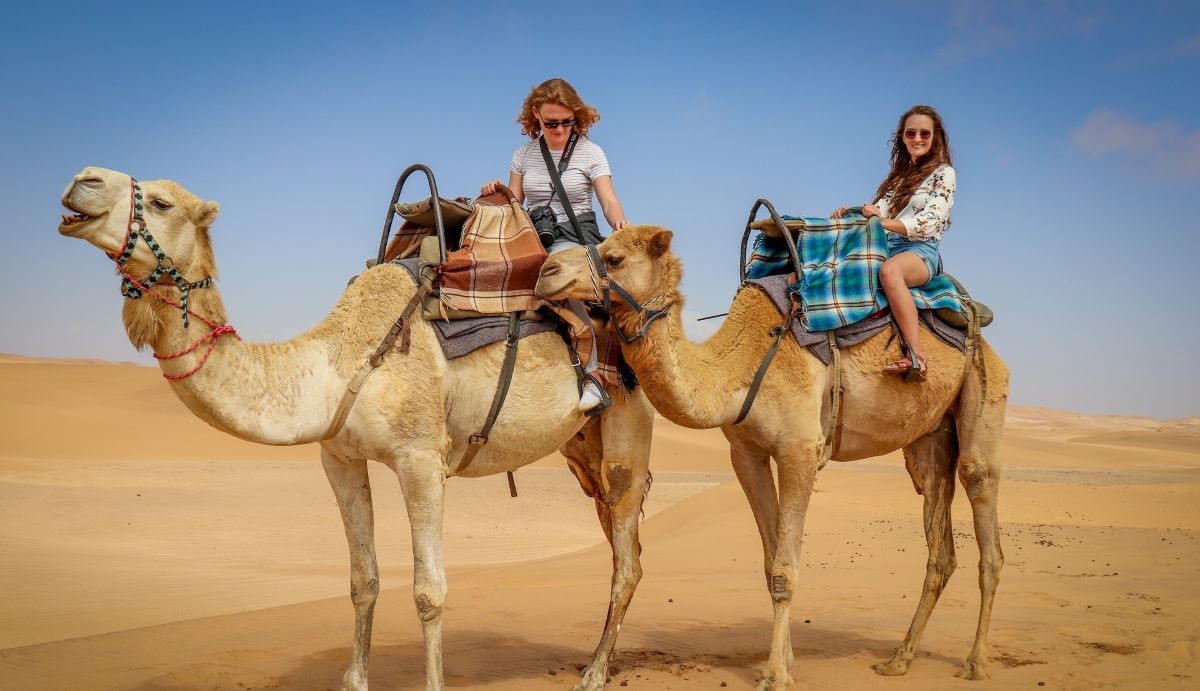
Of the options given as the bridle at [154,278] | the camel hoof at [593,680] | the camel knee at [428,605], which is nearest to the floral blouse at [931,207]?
the camel hoof at [593,680]

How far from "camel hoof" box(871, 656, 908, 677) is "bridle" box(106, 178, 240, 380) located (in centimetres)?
500

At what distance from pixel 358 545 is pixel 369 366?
1.18 m

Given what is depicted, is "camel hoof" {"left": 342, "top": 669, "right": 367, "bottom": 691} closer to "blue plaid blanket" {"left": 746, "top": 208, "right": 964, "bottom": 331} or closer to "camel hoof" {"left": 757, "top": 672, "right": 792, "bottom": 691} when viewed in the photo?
"camel hoof" {"left": 757, "top": 672, "right": 792, "bottom": 691}

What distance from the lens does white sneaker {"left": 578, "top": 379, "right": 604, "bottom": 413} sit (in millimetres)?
5750

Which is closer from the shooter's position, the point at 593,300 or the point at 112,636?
the point at 593,300

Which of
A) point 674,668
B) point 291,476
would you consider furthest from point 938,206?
point 291,476

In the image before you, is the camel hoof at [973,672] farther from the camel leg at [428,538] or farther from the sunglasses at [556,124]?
the sunglasses at [556,124]

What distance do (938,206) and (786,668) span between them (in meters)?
3.24

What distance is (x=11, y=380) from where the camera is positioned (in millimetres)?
42281

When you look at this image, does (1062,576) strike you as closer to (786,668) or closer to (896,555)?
(896,555)

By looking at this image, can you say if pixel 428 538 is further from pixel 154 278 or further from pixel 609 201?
pixel 609 201

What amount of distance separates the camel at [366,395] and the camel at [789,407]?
0.57 metres

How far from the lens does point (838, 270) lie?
633 cm

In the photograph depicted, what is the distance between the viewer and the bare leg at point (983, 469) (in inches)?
275
